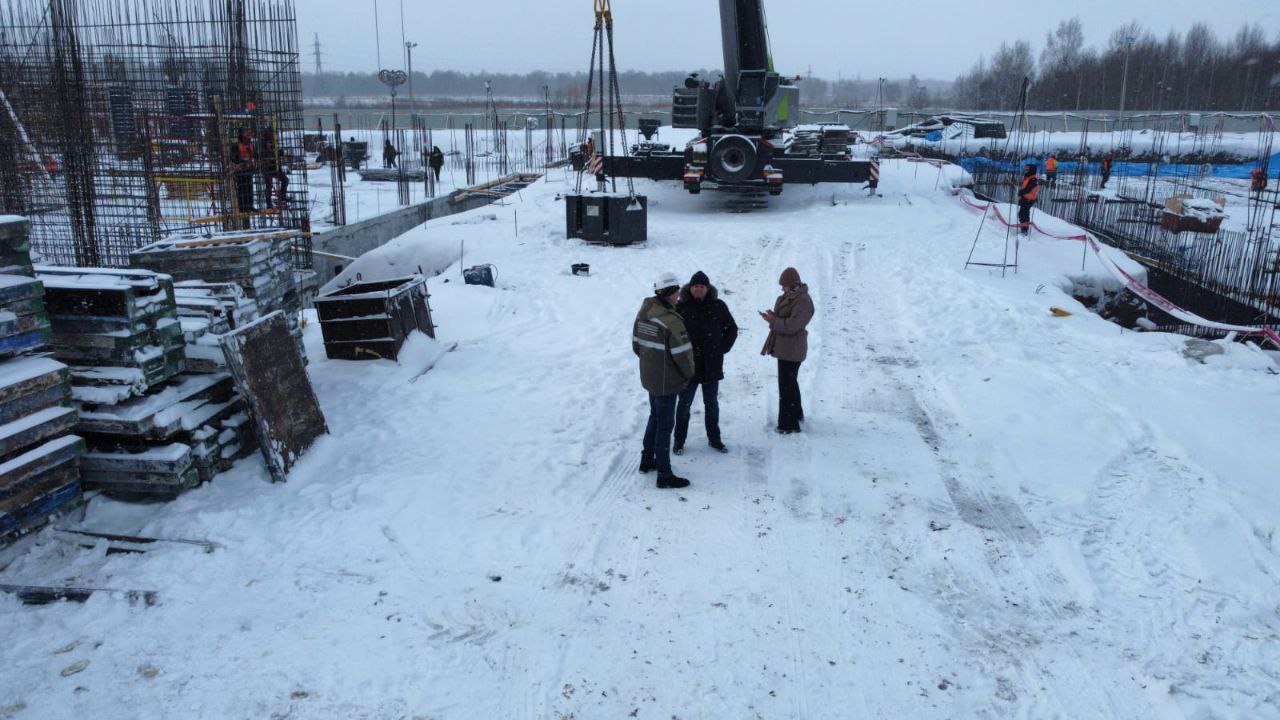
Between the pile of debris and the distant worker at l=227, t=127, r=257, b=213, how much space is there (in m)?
5.85

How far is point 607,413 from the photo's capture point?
7902mm

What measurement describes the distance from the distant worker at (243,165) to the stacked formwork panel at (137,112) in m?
0.03

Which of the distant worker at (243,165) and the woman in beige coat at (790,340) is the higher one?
the distant worker at (243,165)

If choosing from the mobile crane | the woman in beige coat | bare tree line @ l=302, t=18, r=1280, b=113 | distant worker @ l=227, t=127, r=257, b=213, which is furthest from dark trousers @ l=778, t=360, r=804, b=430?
bare tree line @ l=302, t=18, r=1280, b=113

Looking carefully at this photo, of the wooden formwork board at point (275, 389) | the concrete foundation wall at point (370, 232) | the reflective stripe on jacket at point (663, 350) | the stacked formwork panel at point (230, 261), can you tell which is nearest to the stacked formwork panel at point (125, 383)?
the wooden formwork board at point (275, 389)

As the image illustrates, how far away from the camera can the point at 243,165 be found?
36.9ft

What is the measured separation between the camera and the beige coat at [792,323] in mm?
7258

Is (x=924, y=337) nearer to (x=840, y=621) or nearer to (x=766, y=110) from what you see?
(x=840, y=621)

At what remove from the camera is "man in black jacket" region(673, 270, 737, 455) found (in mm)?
6691

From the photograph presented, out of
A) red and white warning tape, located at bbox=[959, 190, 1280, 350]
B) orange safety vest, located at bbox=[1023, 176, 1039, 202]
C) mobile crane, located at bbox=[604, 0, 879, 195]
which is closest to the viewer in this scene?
red and white warning tape, located at bbox=[959, 190, 1280, 350]

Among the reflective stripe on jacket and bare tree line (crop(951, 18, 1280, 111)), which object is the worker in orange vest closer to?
the reflective stripe on jacket

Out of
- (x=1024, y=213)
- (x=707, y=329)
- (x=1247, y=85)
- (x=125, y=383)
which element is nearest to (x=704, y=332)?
(x=707, y=329)

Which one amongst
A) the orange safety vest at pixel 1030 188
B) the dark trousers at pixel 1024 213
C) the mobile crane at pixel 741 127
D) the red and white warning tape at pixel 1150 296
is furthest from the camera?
the mobile crane at pixel 741 127

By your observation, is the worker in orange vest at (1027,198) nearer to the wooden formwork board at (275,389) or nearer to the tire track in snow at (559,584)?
the tire track in snow at (559,584)
